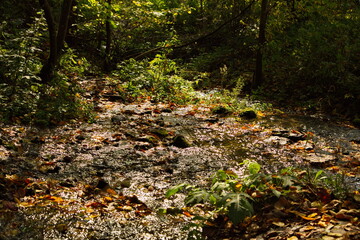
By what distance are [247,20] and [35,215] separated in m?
14.2

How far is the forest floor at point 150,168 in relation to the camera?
2.59 m

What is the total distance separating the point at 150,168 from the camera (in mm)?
4266

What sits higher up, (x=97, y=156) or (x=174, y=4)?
(x=174, y=4)

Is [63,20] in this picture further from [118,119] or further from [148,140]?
[148,140]

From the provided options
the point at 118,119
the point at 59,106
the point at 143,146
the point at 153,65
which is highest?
the point at 153,65

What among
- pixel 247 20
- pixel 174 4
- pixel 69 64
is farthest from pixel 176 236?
pixel 174 4

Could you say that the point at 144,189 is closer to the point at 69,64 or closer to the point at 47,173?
the point at 47,173

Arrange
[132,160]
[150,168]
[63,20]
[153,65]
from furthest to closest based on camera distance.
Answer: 1. [153,65]
2. [63,20]
3. [132,160]
4. [150,168]

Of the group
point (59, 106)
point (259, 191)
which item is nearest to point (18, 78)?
point (59, 106)

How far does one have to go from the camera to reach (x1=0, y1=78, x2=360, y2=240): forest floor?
8.48 feet

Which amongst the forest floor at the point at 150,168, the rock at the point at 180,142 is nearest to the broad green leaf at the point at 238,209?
the forest floor at the point at 150,168

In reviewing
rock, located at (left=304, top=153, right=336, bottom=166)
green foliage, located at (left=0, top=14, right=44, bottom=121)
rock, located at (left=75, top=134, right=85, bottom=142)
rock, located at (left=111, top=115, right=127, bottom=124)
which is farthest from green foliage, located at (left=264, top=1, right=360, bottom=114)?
green foliage, located at (left=0, top=14, right=44, bottom=121)

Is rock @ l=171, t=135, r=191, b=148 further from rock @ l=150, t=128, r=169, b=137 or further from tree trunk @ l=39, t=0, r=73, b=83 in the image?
tree trunk @ l=39, t=0, r=73, b=83

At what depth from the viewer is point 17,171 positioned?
11.4ft
